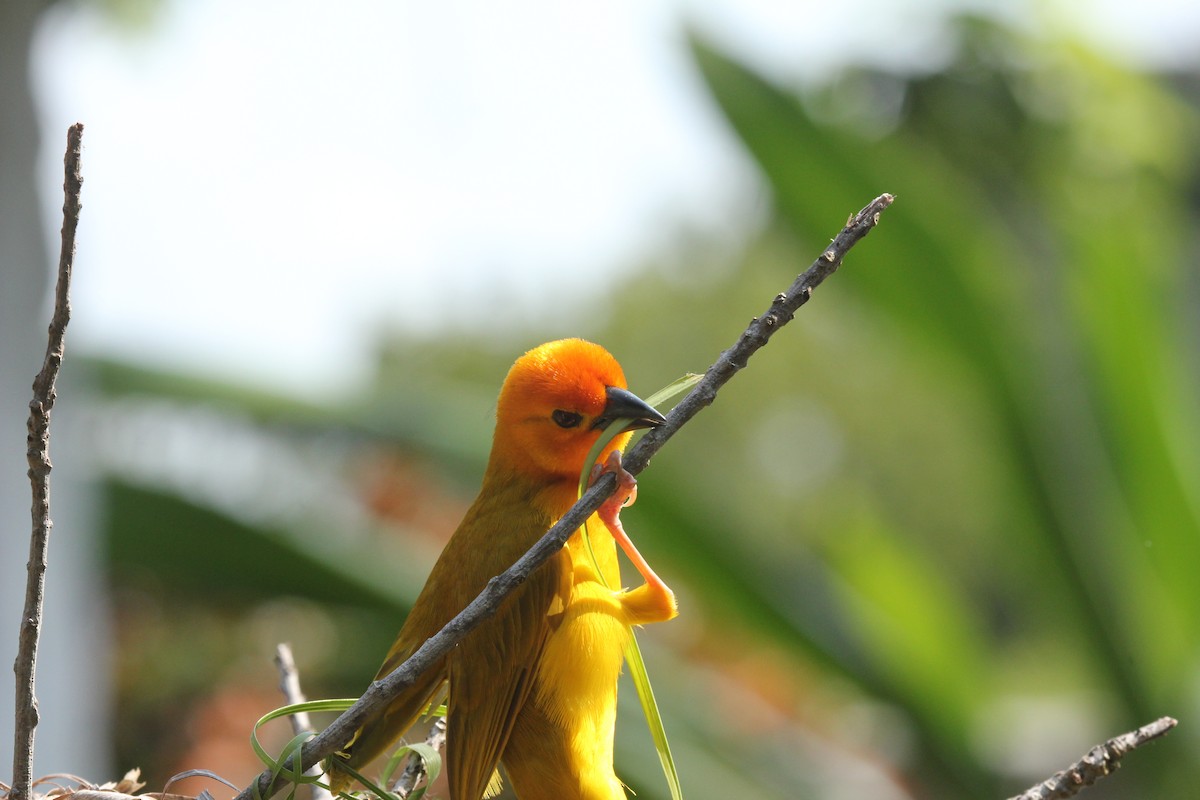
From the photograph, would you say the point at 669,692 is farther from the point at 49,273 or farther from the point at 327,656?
the point at 49,273

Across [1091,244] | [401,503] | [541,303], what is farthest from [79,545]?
[541,303]

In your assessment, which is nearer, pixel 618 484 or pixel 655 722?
pixel 618 484

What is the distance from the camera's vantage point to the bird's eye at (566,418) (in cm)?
182

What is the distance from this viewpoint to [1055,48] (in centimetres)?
668

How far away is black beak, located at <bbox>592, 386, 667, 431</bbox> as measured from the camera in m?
1.66

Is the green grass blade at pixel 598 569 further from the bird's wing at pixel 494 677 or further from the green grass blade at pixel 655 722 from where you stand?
the bird's wing at pixel 494 677

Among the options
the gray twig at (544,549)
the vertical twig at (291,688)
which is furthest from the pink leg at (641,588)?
the vertical twig at (291,688)

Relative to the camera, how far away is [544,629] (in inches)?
70.8

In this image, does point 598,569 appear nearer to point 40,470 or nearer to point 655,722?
point 655,722

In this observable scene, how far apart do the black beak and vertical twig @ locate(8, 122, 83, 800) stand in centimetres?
74

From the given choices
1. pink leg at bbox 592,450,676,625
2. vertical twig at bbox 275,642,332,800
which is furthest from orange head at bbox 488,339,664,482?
vertical twig at bbox 275,642,332,800

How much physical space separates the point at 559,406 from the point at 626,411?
0.41 feet

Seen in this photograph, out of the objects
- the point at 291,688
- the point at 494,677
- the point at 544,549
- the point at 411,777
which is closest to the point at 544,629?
the point at 494,677

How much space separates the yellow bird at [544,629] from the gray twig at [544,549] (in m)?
0.40
